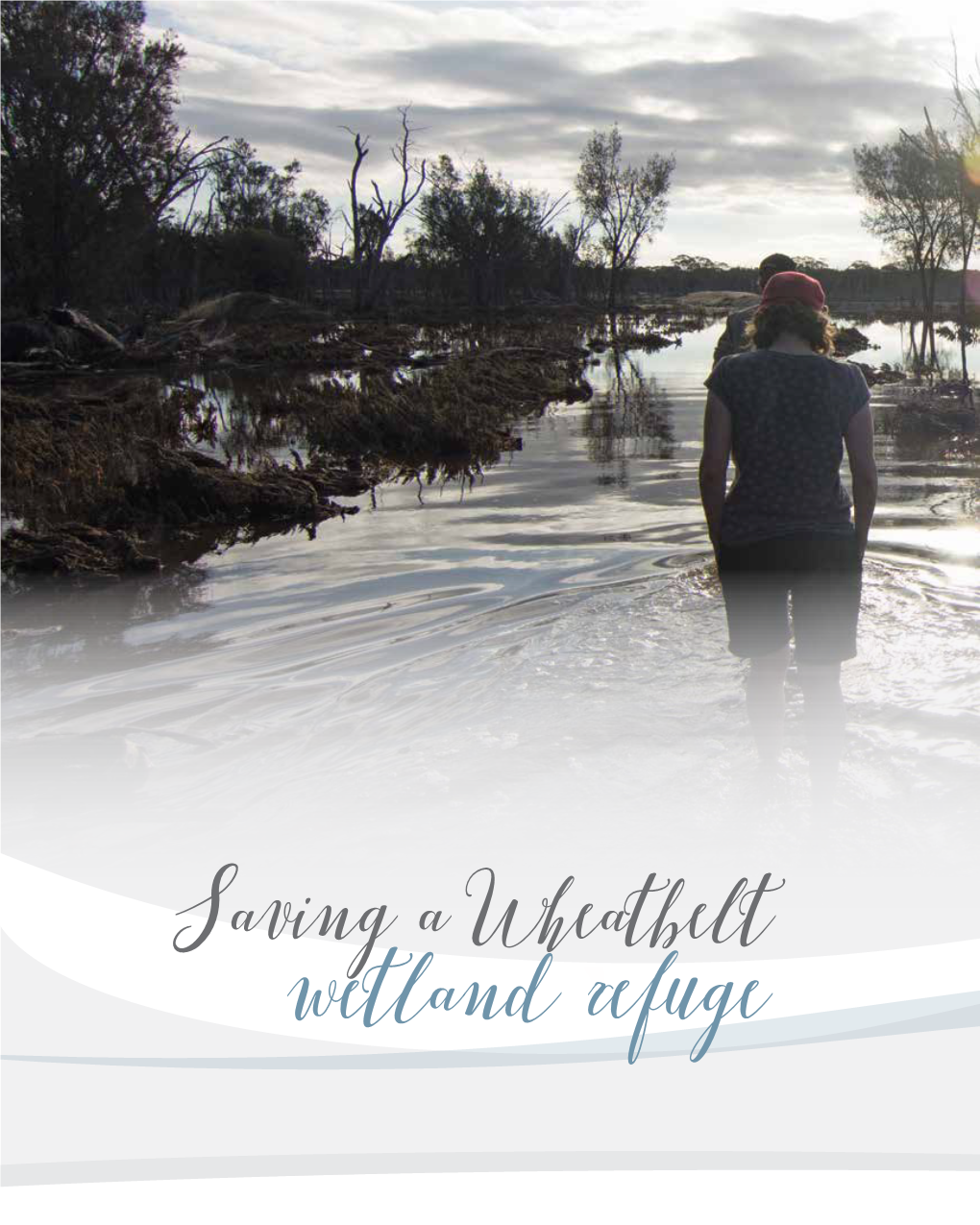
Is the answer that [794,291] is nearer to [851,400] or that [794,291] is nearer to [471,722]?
[851,400]

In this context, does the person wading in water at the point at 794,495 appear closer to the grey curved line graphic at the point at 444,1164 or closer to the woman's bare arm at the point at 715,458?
the woman's bare arm at the point at 715,458

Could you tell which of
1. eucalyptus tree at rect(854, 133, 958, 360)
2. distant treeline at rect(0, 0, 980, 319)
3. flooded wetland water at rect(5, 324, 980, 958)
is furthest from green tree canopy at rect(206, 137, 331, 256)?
flooded wetland water at rect(5, 324, 980, 958)

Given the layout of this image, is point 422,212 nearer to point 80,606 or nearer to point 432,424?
point 432,424

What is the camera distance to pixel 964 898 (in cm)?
364

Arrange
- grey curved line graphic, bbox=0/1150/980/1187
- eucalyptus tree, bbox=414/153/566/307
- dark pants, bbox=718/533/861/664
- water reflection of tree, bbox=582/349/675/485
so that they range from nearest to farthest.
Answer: grey curved line graphic, bbox=0/1150/980/1187, dark pants, bbox=718/533/861/664, water reflection of tree, bbox=582/349/675/485, eucalyptus tree, bbox=414/153/566/307

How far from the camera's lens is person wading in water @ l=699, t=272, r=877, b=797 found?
3881 mm

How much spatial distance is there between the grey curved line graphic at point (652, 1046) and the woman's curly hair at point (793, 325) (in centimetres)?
218

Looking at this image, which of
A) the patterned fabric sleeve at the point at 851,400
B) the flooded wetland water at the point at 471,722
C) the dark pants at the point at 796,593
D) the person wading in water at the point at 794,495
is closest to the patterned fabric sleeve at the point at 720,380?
the person wading in water at the point at 794,495

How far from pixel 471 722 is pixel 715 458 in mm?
1973

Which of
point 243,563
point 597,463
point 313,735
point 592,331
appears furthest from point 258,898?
point 592,331

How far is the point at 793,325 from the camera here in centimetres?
386

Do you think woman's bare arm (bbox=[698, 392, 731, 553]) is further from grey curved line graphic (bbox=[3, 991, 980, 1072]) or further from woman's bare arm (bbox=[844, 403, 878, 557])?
grey curved line graphic (bbox=[3, 991, 980, 1072])

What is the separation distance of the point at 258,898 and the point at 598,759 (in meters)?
1.85

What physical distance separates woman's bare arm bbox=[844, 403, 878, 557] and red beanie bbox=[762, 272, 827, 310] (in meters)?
0.41
